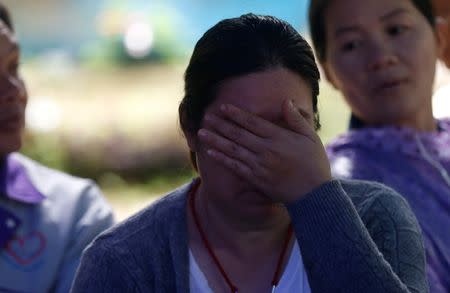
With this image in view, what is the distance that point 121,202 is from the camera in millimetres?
6254

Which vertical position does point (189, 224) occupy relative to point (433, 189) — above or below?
above

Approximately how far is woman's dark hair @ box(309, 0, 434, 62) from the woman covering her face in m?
0.88

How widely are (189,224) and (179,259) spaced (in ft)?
0.40

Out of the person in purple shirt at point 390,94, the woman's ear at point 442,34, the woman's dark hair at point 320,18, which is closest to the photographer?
the person in purple shirt at point 390,94

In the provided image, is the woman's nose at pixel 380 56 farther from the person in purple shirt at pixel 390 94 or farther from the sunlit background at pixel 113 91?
the sunlit background at pixel 113 91

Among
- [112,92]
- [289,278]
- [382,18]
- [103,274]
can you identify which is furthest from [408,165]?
[112,92]

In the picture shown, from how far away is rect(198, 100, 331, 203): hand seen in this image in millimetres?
1526

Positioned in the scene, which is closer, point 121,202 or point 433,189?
point 433,189

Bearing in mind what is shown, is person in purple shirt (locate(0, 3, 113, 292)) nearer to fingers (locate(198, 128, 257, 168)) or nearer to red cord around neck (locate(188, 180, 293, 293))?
red cord around neck (locate(188, 180, 293, 293))

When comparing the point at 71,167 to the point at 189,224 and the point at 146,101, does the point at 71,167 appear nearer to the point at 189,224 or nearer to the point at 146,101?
the point at 146,101

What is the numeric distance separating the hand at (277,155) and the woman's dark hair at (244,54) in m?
0.09

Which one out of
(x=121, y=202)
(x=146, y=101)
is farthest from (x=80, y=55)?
(x=121, y=202)

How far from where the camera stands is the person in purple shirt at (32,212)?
7.54 ft

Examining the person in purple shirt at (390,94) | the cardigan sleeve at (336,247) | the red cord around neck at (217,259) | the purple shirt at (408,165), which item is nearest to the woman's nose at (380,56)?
the person in purple shirt at (390,94)
